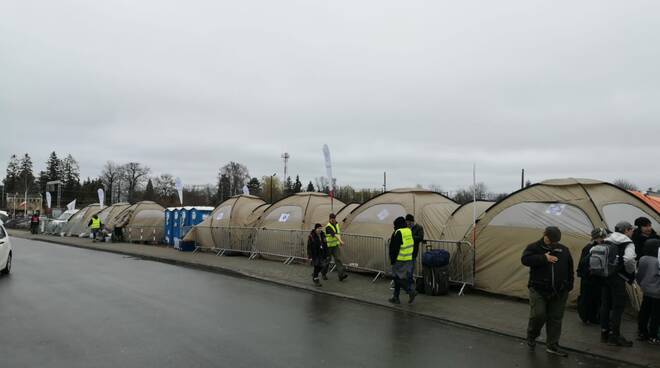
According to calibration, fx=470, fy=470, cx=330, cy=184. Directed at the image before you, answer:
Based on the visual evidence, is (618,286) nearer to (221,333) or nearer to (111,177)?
(221,333)

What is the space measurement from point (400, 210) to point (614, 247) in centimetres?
697

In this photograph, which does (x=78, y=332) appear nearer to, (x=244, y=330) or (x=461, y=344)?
(x=244, y=330)

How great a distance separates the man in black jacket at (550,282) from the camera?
6270mm

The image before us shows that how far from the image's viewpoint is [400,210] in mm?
13258

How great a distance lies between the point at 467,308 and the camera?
9.02 metres

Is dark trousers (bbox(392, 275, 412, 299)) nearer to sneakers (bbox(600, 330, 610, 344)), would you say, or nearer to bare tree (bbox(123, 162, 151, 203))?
sneakers (bbox(600, 330, 610, 344))

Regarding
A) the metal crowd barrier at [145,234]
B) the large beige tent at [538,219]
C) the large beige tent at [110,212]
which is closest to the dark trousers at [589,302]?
the large beige tent at [538,219]

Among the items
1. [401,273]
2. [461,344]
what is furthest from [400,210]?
[461,344]

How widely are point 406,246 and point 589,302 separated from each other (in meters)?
3.26

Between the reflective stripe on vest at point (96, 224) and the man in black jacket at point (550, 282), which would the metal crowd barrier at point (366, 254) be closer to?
the man in black jacket at point (550, 282)

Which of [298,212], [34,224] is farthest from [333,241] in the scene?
[34,224]

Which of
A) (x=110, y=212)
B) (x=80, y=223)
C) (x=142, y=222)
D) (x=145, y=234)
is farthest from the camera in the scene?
(x=80, y=223)

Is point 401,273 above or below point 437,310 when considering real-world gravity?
above

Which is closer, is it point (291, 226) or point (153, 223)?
point (291, 226)
